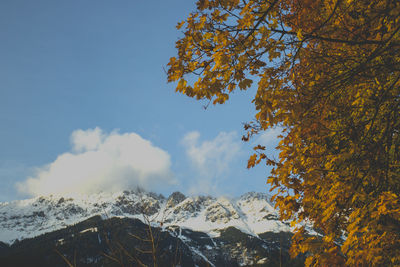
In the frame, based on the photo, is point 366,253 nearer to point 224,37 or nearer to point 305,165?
point 305,165

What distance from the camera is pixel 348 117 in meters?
5.26

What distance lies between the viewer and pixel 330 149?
546 cm

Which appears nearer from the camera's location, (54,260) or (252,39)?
(252,39)

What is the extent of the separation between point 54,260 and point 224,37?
581 feet

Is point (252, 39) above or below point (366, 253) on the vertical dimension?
above

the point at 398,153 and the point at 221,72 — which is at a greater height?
the point at 221,72

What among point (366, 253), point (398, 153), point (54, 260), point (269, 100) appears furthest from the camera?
point (54, 260)

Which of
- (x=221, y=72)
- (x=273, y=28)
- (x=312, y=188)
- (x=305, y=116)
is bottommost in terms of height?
(x=312, y=188)

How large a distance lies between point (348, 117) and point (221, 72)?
303 centimetres

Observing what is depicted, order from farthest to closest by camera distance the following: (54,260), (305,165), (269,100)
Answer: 1. (54,260)
2. (305,165)
3. (269,100)

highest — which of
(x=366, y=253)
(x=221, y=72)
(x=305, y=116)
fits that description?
(x=221, y=72)

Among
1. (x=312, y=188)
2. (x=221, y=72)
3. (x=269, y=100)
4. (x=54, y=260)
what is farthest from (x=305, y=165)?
(x=54, y=260)

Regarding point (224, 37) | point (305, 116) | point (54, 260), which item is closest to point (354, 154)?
point (305, 116)

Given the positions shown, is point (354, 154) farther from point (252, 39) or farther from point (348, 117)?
point (252, 39)
